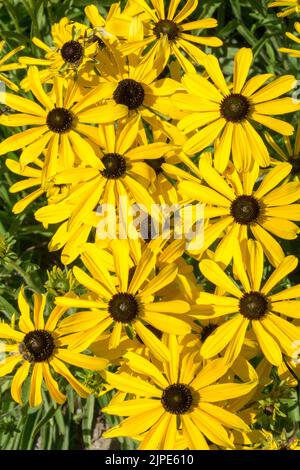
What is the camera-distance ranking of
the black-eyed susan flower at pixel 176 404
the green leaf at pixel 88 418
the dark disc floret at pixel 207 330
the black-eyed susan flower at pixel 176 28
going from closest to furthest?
the black-eyed susan flower at pixel 176 404 < the dark disc floret at pixel 207 330 < the black-eyed susan flower at pixel 176 28 < the green leaf at pixel 88 418

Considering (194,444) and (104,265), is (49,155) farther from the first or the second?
(194,444)

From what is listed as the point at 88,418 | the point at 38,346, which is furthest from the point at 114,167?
the point at 88,418

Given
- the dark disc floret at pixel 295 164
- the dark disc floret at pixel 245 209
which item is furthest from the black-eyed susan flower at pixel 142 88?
the dark disc floret at pixel 295 164

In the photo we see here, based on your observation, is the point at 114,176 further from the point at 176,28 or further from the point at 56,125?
the point at 176,28

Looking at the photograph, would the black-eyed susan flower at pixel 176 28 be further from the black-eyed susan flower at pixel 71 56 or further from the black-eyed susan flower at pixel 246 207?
the black-eyed susan flower at pixel 246 207

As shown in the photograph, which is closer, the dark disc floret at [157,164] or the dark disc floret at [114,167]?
the dark disc floret at [114,167]
